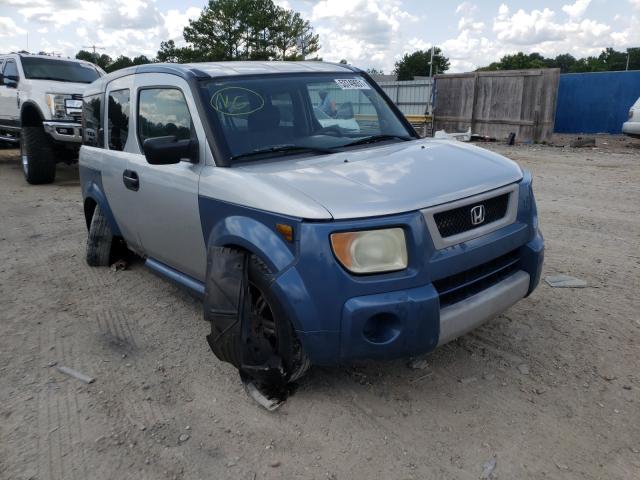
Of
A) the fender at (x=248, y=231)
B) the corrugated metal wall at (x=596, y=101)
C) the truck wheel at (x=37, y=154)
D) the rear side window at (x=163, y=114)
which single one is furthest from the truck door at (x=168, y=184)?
the corrugated metal wall at (x=596, y=101)

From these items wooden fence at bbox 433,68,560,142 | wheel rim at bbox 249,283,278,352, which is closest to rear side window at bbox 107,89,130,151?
wheel rim at bbox 249,283,278,352

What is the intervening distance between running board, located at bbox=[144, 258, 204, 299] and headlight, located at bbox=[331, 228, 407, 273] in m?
1.30

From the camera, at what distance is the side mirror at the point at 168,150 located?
3066mm

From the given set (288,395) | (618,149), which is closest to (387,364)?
(288,395)

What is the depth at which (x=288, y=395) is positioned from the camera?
301 cm

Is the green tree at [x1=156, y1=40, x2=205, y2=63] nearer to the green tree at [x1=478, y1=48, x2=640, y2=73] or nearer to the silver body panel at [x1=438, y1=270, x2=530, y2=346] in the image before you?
the green tree at [x1=478, y1=48, x2=640, y2=73]

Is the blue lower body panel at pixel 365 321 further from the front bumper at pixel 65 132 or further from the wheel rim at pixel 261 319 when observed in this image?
the front bumper at pixel 65 132

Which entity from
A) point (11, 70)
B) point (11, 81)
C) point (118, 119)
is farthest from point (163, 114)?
point (11, 70)

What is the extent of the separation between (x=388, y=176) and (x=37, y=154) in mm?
8771

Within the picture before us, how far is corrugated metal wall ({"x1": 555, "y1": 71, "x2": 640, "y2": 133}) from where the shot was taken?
1778 centimetres

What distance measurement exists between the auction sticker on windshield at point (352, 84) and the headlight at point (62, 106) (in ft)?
22.3

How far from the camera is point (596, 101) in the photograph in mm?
18531

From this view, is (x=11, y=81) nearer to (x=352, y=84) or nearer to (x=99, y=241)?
(x=99, y=241)

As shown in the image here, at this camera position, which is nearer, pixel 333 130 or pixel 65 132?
pixel 333 130
